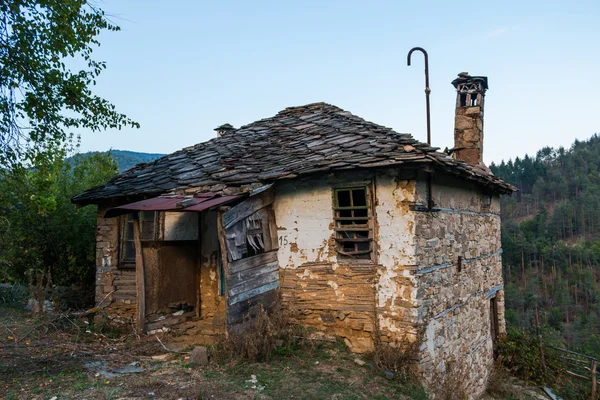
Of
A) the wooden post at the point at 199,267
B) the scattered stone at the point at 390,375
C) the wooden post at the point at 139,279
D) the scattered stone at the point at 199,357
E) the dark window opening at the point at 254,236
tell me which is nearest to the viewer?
the scattered stone at the point at 390,375

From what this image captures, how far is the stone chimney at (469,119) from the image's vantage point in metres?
10.0

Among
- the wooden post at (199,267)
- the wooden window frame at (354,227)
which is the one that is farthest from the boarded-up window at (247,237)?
the wooden post at (199,267)

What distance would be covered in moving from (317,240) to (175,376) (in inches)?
103

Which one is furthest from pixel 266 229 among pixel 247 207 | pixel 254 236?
pixel 247 207

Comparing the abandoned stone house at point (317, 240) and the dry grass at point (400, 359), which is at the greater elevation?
the abandoned stone house at point (317, 240)

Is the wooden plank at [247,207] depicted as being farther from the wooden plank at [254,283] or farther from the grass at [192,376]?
the grass at [192,376]

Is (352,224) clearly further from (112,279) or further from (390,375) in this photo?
(112,279)

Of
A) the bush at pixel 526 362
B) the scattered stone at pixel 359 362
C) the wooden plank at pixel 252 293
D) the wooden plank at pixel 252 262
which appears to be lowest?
the bush at pixel 526 362

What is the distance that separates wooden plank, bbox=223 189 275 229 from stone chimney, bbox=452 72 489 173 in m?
5.57

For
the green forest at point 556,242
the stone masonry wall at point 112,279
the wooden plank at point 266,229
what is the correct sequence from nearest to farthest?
the wooden plank at point 266,229 < the stone masonry wall at point 112,279 < the green forest at point 556,242

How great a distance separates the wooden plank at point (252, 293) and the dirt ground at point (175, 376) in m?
0.81

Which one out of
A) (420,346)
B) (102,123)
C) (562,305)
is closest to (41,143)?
(102,123)

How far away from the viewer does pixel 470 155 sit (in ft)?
32.8

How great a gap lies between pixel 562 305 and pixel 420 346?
47.4m
